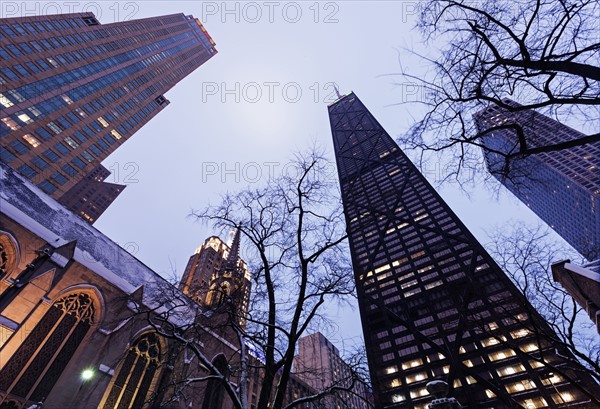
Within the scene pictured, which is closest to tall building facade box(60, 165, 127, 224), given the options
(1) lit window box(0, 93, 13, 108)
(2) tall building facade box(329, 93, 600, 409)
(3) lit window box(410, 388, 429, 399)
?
(1) lit window box(0, 93, 13, 108)

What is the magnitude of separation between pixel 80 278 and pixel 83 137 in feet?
172

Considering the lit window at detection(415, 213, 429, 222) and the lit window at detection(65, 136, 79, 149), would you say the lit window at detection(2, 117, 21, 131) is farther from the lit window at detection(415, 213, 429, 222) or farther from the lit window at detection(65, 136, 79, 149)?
the lit window at detection(415, 213, 429, 222)

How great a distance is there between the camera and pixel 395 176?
86.1m

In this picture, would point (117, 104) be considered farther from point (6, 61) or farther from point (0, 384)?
point (0, 384)

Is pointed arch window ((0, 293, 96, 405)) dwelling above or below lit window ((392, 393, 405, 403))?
below

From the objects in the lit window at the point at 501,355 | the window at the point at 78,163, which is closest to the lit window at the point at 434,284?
the lit window at the point at 501,355

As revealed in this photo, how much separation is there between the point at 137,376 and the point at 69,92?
61.3m

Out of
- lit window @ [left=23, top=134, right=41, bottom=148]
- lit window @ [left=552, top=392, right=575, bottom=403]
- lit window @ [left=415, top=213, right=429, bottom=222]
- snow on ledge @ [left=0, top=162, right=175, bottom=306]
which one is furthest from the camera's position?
lit window @ [left=415, top=213, right=429, bottom=222]

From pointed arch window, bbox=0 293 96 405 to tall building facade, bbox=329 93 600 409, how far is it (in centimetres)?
2971

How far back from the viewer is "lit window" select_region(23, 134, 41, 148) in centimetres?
4392

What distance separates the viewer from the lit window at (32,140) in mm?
43919

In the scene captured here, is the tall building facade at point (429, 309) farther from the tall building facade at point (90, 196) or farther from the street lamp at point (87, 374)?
→ the tall building facade at point (90, 196)

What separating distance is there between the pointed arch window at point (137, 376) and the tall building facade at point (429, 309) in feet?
87.0

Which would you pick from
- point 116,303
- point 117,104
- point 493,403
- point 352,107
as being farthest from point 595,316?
point 352,107
